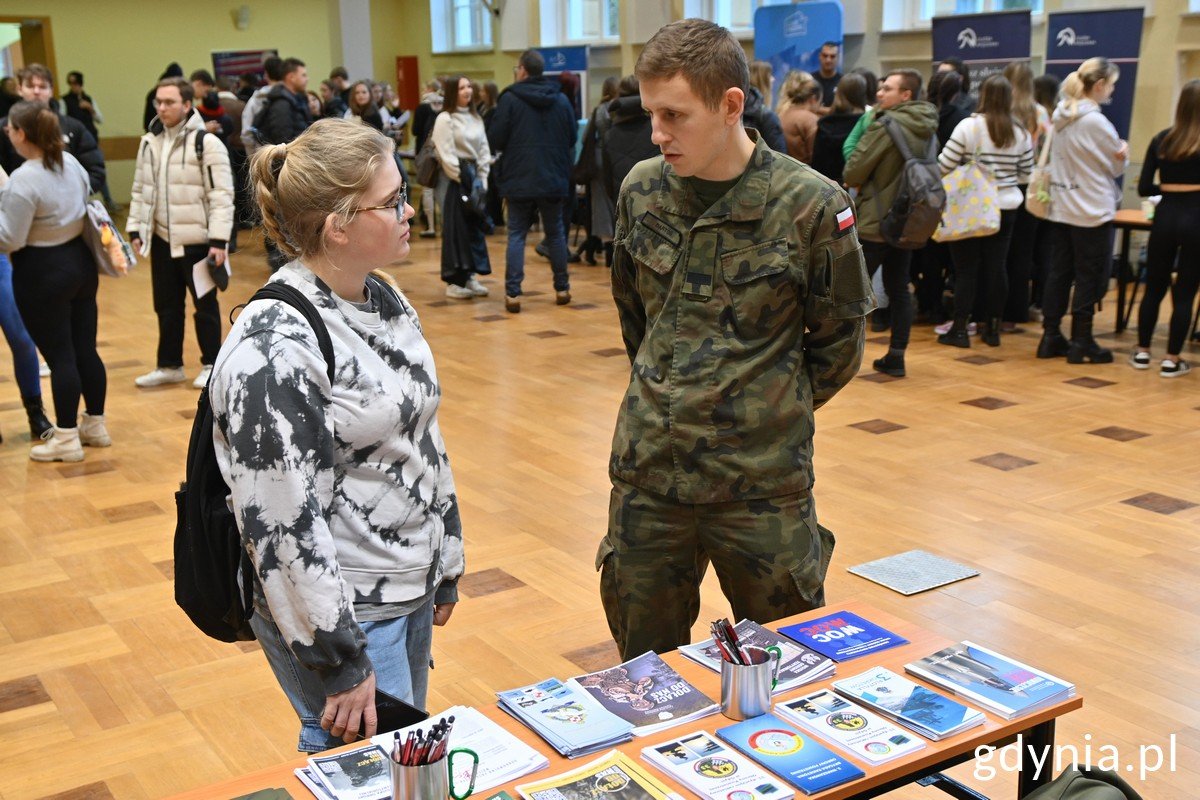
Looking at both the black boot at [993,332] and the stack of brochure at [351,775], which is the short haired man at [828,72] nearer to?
the black boot at [993,332]

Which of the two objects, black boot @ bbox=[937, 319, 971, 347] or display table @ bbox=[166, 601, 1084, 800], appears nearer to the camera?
display table @ bbox=[166, 601, 1084, 800]

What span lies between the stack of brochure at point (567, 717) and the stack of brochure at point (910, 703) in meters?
0.39

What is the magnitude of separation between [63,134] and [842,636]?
593 cm

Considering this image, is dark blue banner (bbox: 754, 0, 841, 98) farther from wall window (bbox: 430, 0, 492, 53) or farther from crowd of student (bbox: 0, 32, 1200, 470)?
wall window (bbox: 430, 0, 492, 53)

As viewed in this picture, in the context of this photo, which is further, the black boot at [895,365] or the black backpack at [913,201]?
the black boot at [895,365]

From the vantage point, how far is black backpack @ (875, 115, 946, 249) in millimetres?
6379

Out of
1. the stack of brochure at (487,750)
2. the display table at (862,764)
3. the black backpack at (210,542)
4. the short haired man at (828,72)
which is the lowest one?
the display table at (862,764)

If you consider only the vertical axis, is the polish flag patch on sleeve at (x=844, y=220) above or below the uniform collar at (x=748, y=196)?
below

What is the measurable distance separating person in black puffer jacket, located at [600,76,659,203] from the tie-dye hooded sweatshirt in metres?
5.68

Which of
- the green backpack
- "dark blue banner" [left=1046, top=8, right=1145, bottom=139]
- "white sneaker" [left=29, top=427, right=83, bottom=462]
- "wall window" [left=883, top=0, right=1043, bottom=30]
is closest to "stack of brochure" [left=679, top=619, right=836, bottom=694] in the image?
the green backpack

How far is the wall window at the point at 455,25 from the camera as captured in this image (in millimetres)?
19328

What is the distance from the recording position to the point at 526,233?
8.71 m

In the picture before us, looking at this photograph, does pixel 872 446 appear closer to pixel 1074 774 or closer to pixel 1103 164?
pixel 1103 164

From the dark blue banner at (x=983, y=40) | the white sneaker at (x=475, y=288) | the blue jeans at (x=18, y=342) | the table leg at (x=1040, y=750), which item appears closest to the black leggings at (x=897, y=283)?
the white sneaker at (x=475, y=288)
